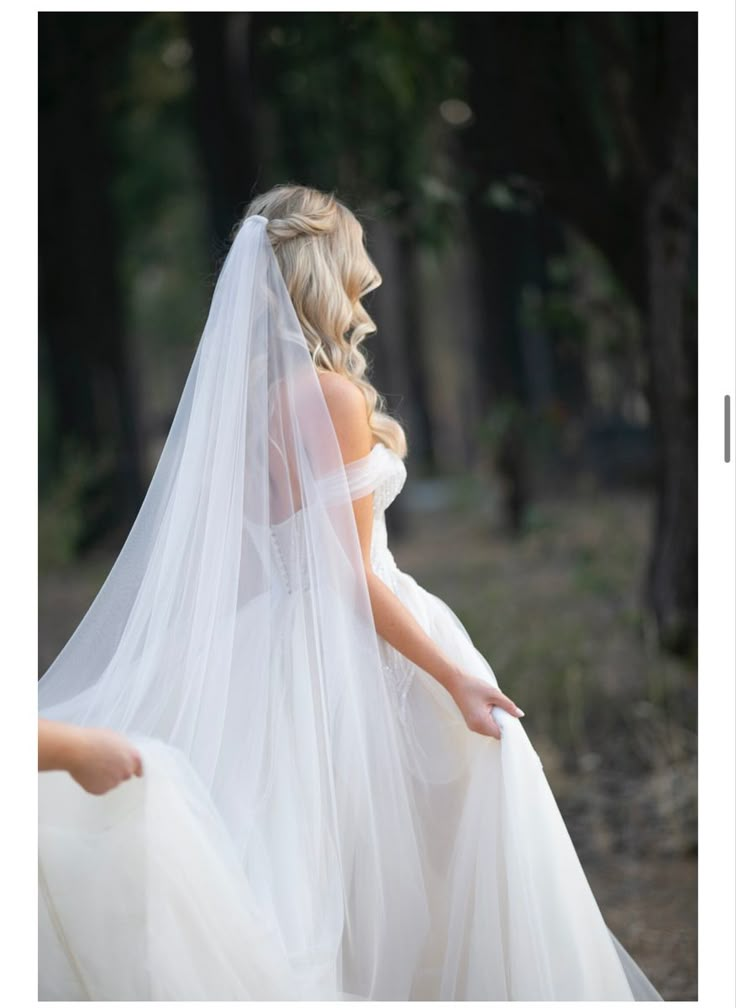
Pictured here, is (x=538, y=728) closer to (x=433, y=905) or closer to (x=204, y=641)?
(x=433, y=905)

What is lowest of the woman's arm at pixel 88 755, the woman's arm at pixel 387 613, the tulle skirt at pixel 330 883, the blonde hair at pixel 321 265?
the tulle skirt at pixel 330 883

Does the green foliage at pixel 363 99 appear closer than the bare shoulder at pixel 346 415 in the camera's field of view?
No

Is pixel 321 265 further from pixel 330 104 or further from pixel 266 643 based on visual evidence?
pixel 330 104

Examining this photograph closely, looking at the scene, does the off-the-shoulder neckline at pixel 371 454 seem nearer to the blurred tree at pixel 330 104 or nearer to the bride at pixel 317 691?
the bride at pixel 317 691

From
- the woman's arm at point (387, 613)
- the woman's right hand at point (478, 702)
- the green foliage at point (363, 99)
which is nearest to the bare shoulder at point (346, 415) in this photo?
the woman's arm at point (387, 613)

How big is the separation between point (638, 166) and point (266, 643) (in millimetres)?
2816

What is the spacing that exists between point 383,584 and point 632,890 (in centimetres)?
192

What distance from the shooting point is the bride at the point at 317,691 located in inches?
84.0

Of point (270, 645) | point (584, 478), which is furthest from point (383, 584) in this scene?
point (584, 478)

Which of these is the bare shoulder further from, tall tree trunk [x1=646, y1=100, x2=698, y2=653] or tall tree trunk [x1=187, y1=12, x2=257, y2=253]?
tall tree trunk [x1=187, y1=12, x2=257, y2=253]

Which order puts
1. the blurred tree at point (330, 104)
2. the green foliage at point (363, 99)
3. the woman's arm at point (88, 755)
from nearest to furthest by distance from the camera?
the woman's arm at point (88, 755) → the green foliage at point (363, 99) → the blurred tree at point (330, 104)

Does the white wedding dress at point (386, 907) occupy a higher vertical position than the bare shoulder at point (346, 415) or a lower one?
lower

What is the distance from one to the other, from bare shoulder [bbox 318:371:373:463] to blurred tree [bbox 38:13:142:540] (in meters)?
7.06

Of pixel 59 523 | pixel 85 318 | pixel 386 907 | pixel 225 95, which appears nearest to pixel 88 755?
pixel 386 907
